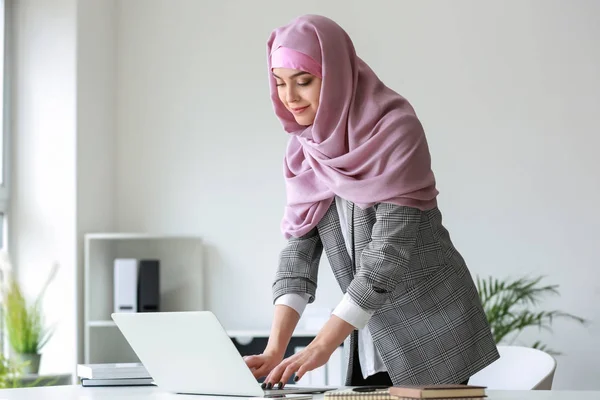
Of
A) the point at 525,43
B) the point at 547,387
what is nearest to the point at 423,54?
the point at 525,43

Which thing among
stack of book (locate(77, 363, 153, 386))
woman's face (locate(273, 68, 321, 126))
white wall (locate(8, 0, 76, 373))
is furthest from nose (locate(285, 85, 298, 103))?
white wall (locate(8, 0, 76, 373))

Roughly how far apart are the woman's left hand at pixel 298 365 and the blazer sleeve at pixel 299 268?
0.94 ft

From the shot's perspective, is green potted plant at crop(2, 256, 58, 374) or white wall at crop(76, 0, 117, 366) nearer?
green potted plant at crop(2, 256, 58, 374)

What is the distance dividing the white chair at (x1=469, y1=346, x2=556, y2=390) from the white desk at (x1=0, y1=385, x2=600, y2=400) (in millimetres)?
579

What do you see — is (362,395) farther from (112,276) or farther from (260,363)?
(112,276)

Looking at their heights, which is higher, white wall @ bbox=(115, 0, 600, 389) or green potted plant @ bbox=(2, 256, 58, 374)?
white wall @ bbox=(115, 0, 600, 389)

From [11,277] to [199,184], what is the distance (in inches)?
41.4

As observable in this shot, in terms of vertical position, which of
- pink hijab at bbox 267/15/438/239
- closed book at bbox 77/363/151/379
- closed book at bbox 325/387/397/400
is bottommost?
closed book at bbox 77/363/151/379

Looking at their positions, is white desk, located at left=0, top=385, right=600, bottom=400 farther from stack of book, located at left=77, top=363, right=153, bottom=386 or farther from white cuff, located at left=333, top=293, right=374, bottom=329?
white cuff, located at left=333, top=293, right=374, bottom=329

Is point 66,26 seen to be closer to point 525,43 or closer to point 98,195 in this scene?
point 98,195

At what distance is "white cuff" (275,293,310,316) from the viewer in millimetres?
1814

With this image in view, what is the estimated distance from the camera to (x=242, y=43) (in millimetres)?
4574

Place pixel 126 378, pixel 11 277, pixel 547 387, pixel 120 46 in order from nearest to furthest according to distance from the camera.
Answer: pixel 126 378 < pixel 547 387 < pixel 11 277 < pixel 120 46

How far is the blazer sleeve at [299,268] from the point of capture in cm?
184
